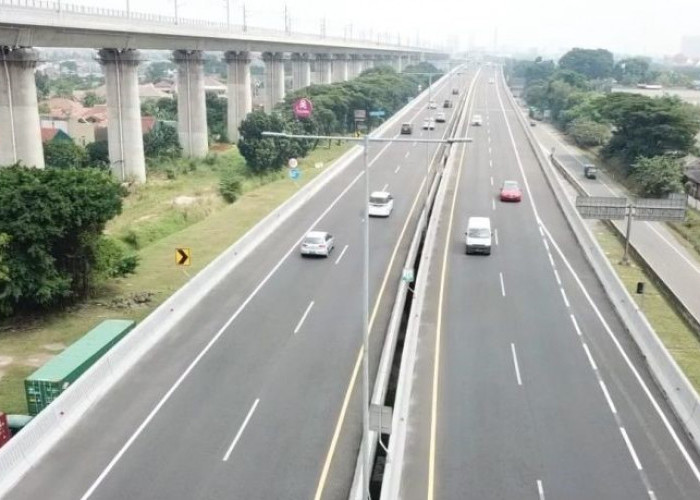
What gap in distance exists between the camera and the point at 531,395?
969 inches

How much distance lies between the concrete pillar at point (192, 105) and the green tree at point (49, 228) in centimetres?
5288

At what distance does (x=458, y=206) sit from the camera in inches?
2089

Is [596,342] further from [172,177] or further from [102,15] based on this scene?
[172,177]

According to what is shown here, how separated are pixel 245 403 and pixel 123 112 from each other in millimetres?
50111

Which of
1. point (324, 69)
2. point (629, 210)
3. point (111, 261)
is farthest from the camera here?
point (324, 69)

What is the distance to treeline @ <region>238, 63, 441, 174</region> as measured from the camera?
233 ft

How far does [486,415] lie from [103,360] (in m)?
12.2

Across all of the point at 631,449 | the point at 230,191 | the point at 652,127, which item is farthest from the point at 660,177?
the point at 631,449

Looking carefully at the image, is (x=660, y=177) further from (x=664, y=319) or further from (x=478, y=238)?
(x=664, y=319)

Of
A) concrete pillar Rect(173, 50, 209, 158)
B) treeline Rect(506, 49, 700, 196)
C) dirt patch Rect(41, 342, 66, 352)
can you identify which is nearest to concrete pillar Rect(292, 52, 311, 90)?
treeline Rect(506, 49, 700, 196)

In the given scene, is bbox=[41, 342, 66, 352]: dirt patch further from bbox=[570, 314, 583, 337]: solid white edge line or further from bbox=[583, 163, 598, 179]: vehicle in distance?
bbox=[583, 163, 598, 179]: vehicle in distance

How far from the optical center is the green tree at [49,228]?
Answer: 98.8 ft

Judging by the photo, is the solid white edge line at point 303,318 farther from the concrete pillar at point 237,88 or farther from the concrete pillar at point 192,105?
the concrete pillar at point 237,88

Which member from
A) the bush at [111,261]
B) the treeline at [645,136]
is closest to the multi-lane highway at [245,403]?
the bush at [111,261]
